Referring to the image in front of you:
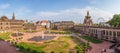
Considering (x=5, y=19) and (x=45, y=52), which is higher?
(x=5, y=19)

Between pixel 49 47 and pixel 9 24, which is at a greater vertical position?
pixel 9 24

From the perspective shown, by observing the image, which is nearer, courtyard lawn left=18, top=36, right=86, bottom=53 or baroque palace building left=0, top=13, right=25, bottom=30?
courtyard lawn left=18, top=36, right=86, bottom=53

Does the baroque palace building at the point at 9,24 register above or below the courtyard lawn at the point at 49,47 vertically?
above

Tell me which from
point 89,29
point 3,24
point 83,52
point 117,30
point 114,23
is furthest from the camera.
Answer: point 3,24

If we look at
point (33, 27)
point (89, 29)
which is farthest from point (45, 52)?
point (33, 27)

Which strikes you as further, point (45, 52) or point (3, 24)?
point (3, 24)

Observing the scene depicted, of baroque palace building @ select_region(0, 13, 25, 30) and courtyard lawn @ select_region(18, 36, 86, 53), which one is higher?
baroque palace building @ select_region(0, 13, 25, 30)

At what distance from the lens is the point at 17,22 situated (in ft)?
420

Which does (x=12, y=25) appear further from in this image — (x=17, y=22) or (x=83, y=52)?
(x=83, y=52)

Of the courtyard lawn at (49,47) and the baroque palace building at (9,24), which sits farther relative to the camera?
the baroque palace building at (9,24)

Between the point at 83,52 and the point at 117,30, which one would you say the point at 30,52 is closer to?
the point at 83,52

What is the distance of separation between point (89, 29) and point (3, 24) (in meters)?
62.9

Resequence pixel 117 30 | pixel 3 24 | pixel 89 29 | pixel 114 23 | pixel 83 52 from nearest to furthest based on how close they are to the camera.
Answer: pixel 83 52
pixel 117 30
pixel 89 29
pixel 114 23
pixel 3 24

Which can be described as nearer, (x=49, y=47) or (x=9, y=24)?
(x=49, y=47)
